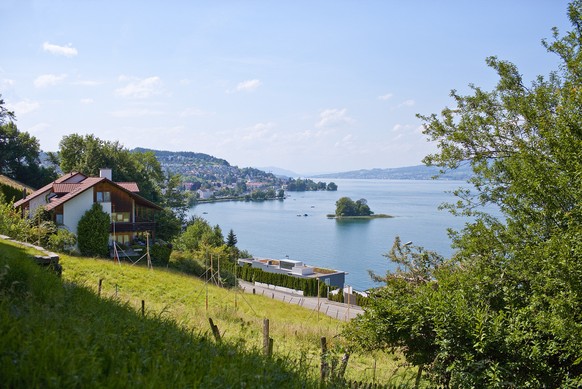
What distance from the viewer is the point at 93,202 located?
31859 millimetres

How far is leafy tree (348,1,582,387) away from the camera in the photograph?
7195mm

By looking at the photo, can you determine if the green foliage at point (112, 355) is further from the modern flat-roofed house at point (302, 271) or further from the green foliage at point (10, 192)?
the modern flat-roofed house at point (302, 271)

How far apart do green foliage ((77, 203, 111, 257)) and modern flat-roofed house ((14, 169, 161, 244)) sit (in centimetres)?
72

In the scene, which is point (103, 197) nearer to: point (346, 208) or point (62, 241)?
point (62, 241)

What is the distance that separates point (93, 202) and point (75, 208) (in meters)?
1.18

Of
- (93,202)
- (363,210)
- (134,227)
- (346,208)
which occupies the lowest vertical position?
(363,210)

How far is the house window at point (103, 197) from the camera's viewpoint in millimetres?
32219

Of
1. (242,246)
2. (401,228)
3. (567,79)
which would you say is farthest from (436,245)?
(567,79)

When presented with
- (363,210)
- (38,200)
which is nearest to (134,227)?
(38,200)

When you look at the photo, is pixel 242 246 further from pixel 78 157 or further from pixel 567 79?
pixel 567 79

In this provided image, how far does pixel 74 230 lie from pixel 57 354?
30714 mm

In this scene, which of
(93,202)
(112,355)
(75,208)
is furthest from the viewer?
(93,202)

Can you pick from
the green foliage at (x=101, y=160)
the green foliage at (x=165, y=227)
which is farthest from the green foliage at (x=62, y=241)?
the green foliage at (x=101, y=160)

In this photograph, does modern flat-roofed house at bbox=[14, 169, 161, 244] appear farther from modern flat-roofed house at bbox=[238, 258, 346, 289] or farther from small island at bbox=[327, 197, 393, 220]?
small island at bbox=[327, 197, 393, 220]
